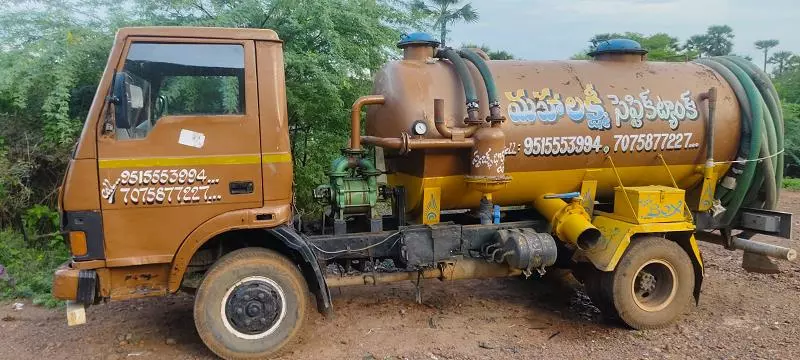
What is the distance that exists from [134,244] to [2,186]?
3.99 m

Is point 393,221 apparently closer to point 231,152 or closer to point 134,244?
point 231,152

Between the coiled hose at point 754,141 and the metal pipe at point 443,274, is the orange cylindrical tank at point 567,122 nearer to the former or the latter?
the coiled hose at point 754,141

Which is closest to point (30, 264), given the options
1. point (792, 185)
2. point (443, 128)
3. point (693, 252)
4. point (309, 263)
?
point (309, 263)

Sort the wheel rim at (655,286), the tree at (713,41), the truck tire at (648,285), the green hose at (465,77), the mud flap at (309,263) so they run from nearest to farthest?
the mud flap at (309,263)
the green hose at (465,77)
the truck tire at (648,285)
the wheel rim at (655,286)
the tree at (713,41)

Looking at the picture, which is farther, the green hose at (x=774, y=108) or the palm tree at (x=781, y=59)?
the palm tree at (x=781, y=59)

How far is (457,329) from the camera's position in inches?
210

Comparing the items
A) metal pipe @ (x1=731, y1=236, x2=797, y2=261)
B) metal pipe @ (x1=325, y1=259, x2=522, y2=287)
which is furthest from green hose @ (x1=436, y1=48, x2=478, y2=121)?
metal pipe @ (x1=731, y1=236, x2=797, y2=261)

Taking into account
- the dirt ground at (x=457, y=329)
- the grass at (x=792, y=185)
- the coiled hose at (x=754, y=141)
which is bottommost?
the dirt ground at (x=457, y=329)

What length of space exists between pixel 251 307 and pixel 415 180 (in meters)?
1.80

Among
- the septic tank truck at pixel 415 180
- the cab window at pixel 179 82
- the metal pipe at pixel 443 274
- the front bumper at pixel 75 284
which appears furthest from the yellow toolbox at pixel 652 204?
the front bumper at pixel 75 284

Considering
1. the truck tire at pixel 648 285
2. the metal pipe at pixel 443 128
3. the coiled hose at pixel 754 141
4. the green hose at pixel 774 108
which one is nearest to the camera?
the metal pipe at pixel 443 128

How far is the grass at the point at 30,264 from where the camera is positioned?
613 cm

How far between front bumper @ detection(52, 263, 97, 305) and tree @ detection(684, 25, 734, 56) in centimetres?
3925

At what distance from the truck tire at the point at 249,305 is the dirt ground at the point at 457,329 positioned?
0.25m
